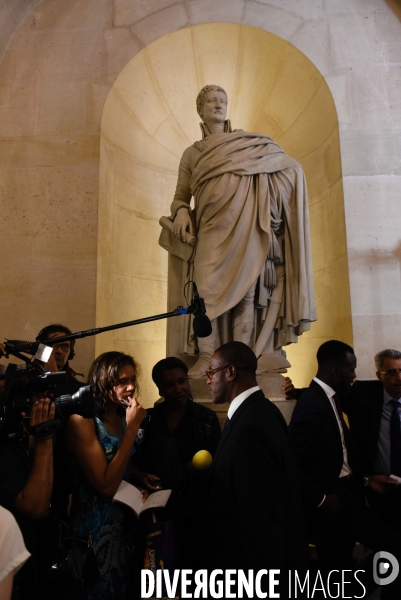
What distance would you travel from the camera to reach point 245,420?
161 cm

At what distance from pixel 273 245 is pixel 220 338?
78cm

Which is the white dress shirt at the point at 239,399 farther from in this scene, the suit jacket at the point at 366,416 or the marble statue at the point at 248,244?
the marble statue at the point at 248,244

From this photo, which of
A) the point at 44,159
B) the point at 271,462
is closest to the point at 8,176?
the point at 44,159

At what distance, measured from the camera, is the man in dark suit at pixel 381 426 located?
96.0 inches

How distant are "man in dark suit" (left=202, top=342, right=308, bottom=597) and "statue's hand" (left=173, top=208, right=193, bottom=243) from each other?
2.14m

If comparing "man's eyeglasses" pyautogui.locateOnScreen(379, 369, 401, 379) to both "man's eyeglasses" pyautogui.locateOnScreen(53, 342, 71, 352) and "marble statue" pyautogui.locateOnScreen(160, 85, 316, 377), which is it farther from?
"man's eyeglasses" pyautogui.locateOnScreen(53, 342, 71, 352)

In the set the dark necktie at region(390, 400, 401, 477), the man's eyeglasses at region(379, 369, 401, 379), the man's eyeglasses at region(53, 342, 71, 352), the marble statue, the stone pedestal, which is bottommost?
the dark necktie at region(390, 400, 401, 477)

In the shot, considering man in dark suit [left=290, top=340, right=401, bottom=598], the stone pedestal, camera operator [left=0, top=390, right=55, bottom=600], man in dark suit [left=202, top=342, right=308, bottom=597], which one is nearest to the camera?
man in dark suit [left=202, top=342, right=308, bottom=597]

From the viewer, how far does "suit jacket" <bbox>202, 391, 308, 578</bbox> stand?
1415 mm

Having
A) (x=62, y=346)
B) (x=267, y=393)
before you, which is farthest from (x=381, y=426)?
(x=62, y=346)

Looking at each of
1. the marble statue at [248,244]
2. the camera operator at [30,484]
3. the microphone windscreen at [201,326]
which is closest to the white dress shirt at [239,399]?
the microphone windscreen at [201,326]

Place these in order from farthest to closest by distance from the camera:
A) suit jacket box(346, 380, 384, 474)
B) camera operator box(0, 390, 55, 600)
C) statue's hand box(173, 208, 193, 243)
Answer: statue's hand box(173, 208, 193, 243)
suit jacket box(346, 380, 384, 474)
camera operator box(0, 390, 55, 600)

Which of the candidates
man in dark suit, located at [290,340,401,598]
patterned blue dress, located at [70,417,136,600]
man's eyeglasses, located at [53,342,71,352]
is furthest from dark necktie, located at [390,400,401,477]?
man's eyeglasses, located at [53,342,71,352]

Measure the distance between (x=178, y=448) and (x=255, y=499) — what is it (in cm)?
80
